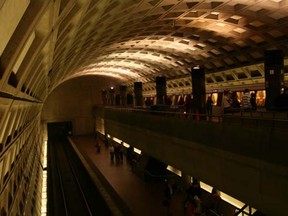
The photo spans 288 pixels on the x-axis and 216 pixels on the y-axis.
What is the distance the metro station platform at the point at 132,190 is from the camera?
50.0 ft

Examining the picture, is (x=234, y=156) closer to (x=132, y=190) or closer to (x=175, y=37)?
(x=132, y=190)

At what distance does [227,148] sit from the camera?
9.91 meters

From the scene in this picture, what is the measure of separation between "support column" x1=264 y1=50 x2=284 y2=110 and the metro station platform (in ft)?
19.4

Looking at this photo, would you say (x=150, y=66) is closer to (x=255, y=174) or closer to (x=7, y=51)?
(x=255, y=174)

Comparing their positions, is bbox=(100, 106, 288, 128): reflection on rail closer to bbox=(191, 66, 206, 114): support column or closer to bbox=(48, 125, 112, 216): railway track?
bbox=(191, 66, 206, 114): support column

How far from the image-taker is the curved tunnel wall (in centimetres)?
786

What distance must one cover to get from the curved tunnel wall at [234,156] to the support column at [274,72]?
2.96 m

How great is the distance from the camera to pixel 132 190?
61.5 ft

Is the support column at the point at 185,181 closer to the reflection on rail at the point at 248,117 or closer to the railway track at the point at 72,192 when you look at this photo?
the reflection on rail at the point at 248,117

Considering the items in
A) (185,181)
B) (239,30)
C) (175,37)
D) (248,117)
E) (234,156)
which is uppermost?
(175,37)

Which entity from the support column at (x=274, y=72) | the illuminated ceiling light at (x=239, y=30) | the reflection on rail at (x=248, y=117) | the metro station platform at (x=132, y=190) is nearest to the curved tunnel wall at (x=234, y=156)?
the reflection on rail at (x=248, y=117)

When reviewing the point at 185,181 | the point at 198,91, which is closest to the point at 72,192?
the point at 185,181

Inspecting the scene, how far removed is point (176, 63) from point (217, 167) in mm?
26541

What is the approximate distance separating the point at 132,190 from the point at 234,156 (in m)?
10.2
